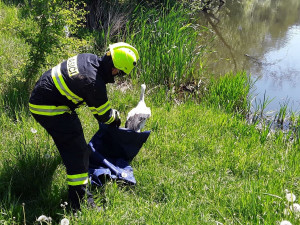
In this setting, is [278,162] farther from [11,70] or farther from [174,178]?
[11,70]

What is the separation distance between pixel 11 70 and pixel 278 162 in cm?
367

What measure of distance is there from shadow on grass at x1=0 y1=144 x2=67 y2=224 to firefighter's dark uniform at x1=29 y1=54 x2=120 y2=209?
21 cm

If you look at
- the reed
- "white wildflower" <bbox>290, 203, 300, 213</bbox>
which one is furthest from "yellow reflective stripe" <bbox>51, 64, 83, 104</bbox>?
the reed

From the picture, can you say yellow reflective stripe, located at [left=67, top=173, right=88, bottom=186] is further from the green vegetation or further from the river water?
the river water

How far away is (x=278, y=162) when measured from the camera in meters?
3.62

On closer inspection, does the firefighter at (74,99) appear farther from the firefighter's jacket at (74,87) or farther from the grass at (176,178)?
the grass at (176,178)

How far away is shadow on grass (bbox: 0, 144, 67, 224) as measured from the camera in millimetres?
2811

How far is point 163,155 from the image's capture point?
3678 millimetres

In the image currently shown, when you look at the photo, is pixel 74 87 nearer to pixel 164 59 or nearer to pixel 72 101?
pixel 72 101

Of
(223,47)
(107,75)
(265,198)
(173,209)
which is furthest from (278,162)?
A: (223,47)

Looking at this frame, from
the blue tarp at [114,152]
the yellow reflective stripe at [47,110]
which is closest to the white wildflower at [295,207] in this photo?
the blue tarp at [114,152]

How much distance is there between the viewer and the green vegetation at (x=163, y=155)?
9.13 ft

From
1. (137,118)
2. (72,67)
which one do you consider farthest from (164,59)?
(72,67)

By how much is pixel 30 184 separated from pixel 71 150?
60 centimetres
